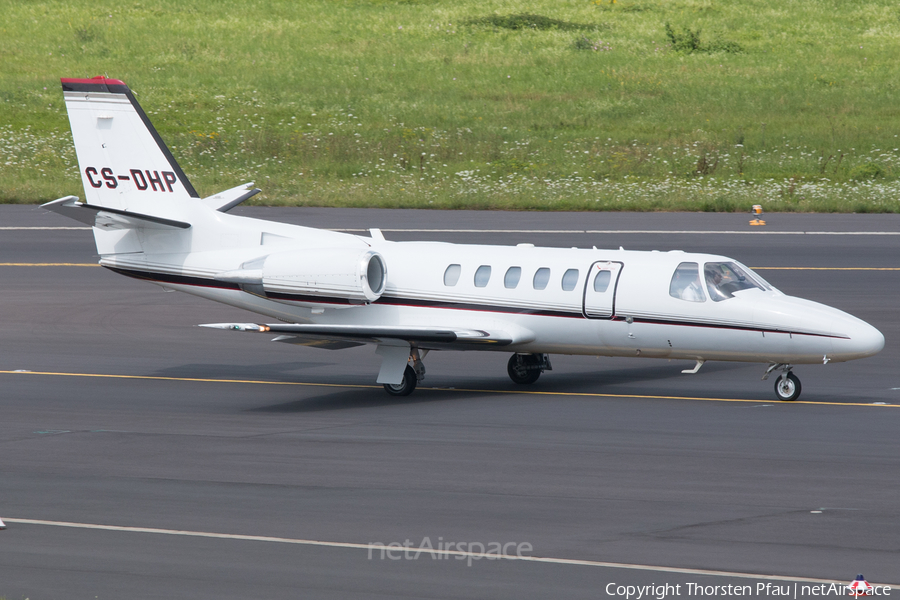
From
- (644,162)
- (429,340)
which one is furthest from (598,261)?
(644,162)

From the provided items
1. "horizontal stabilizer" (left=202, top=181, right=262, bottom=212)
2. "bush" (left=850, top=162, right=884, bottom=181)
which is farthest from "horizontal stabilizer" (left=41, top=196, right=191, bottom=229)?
"bush" (left=850, top=162, right=884, bottom=181)

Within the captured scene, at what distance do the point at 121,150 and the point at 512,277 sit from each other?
8022 millimetres

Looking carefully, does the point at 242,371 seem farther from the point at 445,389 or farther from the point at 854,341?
the point at 854,341

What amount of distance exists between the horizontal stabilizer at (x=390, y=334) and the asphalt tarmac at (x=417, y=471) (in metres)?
1.00

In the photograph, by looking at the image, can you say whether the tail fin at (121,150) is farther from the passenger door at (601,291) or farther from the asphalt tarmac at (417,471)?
the passenger door at (601,291)

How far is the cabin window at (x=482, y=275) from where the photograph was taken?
64.2 feet

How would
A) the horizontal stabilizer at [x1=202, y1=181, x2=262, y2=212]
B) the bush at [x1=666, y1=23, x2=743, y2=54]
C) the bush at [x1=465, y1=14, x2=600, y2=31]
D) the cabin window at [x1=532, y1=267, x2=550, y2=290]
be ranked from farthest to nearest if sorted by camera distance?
the bush at [x1=465, y1=14, x2=600, y2=31], the bush at [x1=666, y1=23, x2=743, y2=54], the horizontal stabilizer at [x1=202, y1=181, x2=262, y2=212], the cabin window at [x1=532, y1=267, x2=550, y2=290]

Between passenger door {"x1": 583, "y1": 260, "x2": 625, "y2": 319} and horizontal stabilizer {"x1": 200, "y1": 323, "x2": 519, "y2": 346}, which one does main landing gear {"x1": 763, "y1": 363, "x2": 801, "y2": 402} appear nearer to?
passenger door {"x1": 583, "y1": 260, "x2": 625, "y2": 319}

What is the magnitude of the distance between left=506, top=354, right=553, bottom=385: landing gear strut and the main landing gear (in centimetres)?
396

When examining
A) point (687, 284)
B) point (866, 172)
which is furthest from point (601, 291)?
point (866, 172)

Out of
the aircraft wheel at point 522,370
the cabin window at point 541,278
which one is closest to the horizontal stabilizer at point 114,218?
the aircraft wheel at point 522,370

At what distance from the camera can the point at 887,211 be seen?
1549 inches

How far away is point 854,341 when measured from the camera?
673 inches

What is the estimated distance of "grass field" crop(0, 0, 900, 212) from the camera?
4503 centimetres
